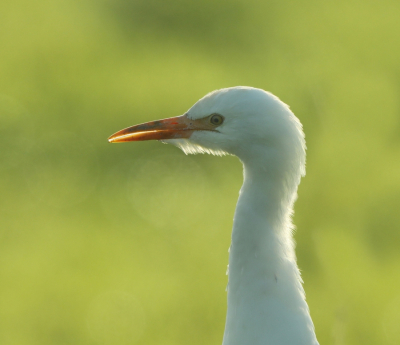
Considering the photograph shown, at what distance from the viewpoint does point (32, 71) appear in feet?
11.7

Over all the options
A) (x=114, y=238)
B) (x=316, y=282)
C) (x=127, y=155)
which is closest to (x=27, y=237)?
(x=114, y=238)

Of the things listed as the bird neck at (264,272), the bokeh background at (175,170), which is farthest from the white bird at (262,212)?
the bokeh background at (175,170)

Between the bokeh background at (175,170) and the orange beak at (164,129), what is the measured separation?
133cm

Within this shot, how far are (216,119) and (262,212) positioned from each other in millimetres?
230

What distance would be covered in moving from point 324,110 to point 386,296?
1.44 meters

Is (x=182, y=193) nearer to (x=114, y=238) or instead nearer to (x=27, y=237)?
(x=114, y=238)

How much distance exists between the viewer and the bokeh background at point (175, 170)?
244 centimetres

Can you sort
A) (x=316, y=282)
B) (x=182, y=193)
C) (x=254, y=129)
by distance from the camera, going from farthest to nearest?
(x=182, y=193) < (x=316, y=282) < (x=254, y=129)

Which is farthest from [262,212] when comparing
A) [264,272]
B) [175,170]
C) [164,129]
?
[175,170]

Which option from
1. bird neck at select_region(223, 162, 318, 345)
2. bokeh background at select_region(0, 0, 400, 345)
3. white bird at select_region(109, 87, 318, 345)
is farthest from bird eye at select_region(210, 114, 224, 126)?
bokeh background at select_region(0, 0, 400, 345)

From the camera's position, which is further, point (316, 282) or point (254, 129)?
point (316, 282)

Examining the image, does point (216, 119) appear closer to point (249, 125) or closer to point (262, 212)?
point (249, 125)

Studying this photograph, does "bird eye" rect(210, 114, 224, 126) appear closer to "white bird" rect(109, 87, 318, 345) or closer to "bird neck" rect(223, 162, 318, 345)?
"white bird" rect(109, 87, 318, 345)

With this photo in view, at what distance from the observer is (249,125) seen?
103 cm
